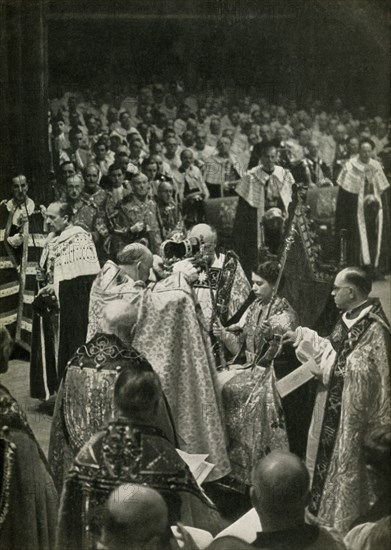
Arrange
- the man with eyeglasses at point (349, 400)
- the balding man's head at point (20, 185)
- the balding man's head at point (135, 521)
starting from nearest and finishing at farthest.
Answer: the balding man's head at point (135, 521) < the man with eyeglasses at point (349, 400) < the balding man's head at point (20, 185)

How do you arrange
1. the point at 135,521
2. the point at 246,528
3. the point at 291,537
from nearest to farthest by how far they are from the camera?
the point at 291,537, the point at 135,521, the point at 246,528

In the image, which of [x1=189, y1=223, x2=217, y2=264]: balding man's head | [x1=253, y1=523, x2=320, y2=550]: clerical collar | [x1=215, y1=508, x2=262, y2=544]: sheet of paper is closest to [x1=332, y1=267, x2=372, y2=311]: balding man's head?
[x1=189, y1=223, x2=217, y2=264]: balding man's head

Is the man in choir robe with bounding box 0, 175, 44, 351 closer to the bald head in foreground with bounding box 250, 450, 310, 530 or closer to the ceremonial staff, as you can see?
the ceremonial staff

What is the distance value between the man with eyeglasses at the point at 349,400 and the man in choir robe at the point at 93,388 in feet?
3.54

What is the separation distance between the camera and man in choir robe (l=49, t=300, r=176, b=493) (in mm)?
7035

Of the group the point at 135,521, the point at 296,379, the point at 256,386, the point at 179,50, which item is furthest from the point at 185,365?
the point at 179,50

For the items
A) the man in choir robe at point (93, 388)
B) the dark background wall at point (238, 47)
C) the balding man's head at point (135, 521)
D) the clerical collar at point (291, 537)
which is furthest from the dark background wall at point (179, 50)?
the clerical collar at point (291, 537)

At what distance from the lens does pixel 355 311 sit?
6.91 metres

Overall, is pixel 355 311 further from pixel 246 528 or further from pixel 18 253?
pixel 18 253

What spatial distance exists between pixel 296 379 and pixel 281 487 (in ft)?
3.94

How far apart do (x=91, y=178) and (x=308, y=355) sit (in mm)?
2037

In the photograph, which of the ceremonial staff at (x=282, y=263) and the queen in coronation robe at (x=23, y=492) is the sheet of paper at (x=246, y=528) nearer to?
the ceremonial staff at (x=282, y=263)

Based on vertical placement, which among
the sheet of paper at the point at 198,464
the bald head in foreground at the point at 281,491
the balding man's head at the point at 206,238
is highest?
the balding man's head at the point at 206,238

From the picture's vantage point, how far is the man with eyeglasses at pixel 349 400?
6812 mm
